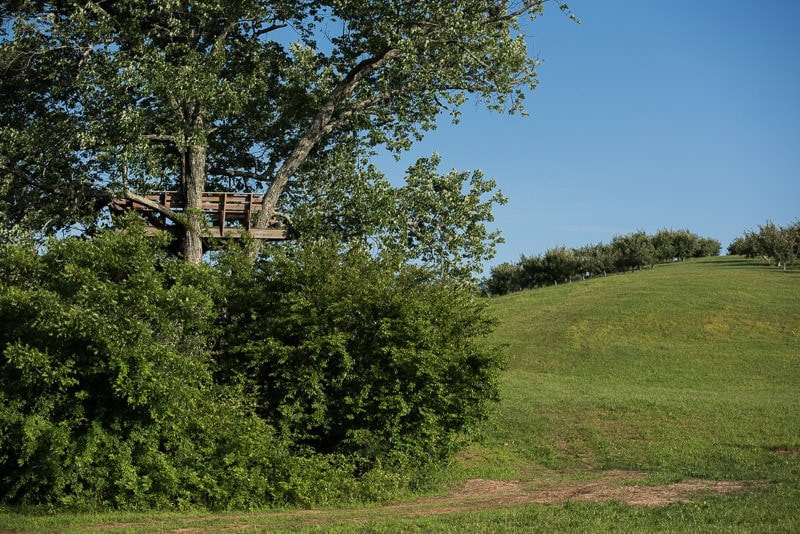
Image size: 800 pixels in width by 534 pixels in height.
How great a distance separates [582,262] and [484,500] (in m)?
70.7

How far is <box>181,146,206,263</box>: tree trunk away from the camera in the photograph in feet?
74.2

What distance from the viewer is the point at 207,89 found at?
2170 centimetres

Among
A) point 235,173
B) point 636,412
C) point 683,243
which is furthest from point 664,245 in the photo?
point 235,173

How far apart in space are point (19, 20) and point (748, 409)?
27695 mm

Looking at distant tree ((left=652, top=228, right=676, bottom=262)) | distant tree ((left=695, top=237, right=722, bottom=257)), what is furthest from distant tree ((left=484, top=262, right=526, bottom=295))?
distant tree ((left=695, top=237, right=722, bottom=257))

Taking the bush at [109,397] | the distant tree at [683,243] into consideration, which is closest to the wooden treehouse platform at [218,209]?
the bush at [109,397]

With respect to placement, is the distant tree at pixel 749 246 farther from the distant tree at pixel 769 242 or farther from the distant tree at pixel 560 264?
the distant tree at pixel 560 264

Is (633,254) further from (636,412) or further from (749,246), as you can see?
(636,412)

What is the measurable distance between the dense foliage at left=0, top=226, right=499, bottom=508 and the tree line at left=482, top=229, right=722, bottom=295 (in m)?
63.7

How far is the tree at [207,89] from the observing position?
21.6 m

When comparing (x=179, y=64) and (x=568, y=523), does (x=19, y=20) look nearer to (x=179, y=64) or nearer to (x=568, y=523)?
(x=179, y=64)

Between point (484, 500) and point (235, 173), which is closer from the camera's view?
point (484, 500)

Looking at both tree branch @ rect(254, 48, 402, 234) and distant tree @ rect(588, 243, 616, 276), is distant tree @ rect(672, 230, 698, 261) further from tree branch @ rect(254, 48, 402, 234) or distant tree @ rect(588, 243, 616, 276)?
tree branch @ rect(254, 48, 402, 234)

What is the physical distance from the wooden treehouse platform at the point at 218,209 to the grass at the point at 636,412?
27.0ft
